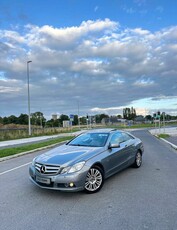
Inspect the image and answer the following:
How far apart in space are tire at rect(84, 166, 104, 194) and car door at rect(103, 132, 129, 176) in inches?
18.0

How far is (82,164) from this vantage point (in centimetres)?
548

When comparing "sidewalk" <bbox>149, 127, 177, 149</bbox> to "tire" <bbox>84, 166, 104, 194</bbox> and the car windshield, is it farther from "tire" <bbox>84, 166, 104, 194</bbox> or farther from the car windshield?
"tire" <bbox>84, 166, 104, 194</bbox>

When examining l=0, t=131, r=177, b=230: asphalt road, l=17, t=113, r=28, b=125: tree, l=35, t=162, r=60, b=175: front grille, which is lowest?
l=0, t=131, r=177, b=230: asphalt road

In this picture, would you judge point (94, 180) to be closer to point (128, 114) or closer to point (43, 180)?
point (43, 180)

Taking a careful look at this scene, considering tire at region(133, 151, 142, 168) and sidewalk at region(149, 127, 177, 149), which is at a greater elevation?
tire at region(133, 151, 142, 168)

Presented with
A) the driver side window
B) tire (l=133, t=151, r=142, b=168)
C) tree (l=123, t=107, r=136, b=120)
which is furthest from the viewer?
tree (l=123, t=107, r=136, b=120)

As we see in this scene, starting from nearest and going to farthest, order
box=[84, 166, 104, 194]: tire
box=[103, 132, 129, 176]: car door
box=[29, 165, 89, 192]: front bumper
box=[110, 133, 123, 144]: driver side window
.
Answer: box=[29, 165, 89, 192]: front bumper
box=[84, 166, 104, 194]: tire
box=[103, 132, 129, 176]: car door
box=[110, 133, 123, 144]: driver side window

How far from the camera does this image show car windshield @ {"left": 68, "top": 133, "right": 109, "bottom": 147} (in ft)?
22.3

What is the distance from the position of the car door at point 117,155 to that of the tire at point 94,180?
458 mm

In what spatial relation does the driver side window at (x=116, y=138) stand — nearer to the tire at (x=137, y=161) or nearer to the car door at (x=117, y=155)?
the car door at (x=117, y=155)

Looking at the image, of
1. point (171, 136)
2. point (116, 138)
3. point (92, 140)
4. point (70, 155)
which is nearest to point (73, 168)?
point (70, 155)

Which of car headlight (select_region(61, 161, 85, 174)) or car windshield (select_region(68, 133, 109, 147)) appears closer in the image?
car headlight (select_region(61, 161, 85, 174))

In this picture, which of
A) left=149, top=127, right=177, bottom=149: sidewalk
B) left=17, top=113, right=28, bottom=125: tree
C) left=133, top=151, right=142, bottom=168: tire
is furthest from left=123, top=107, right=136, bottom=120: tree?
left=133, top=151, right=142, bottom=168: tire

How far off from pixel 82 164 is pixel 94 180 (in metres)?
0.60
